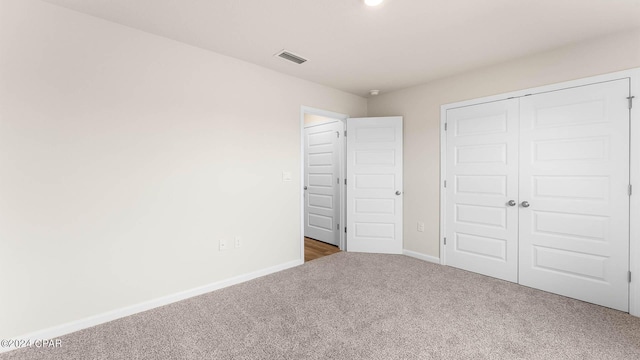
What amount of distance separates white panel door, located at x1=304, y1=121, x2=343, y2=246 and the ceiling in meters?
1.71

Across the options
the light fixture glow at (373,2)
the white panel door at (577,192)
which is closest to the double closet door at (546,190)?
the white panel door at (577,192)

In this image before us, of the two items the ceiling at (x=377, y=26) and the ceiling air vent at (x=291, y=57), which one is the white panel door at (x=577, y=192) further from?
the ceiling air vent at (x=291, y=57)

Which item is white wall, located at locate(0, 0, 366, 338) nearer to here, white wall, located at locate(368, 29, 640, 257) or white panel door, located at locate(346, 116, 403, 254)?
white panel door, located at locate(346, 116, 403, 254)

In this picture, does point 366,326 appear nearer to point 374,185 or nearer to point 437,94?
point 374,185

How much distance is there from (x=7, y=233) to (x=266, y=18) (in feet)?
7.94

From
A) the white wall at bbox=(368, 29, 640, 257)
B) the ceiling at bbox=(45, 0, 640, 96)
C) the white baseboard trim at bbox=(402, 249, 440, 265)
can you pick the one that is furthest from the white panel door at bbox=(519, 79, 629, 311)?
the white baseboard trim at bbox=(402, 249, 440, 265)

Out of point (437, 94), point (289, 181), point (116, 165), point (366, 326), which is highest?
point (437, 94)

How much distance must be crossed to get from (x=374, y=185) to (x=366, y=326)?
226 cm

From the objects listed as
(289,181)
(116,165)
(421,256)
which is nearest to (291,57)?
(289,181)

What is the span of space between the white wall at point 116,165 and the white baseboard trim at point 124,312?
4 centimetres

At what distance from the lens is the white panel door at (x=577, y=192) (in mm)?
2363

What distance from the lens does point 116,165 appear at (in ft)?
7.30

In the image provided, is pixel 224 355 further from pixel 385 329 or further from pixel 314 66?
pixel 314 66

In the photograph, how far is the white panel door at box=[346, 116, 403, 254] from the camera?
397 cm
